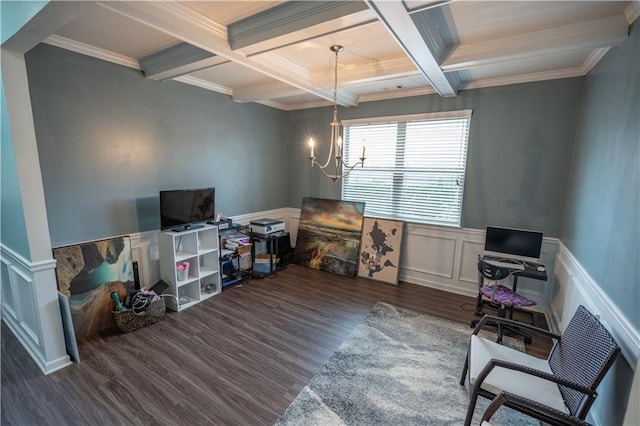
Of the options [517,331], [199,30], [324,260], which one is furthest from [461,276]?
[199,30]

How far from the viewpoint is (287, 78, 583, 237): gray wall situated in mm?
3000

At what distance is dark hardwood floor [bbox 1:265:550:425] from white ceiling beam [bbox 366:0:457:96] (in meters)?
2.56

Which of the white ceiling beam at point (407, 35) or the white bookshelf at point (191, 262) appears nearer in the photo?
the white ceiling beam at point (407, 35)

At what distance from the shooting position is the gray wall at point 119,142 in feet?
8.06

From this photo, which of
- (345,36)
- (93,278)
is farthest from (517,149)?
(93,278)

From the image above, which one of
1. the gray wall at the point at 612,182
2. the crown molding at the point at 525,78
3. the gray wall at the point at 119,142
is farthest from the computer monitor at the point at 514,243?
the gray wall at the point at 119,142

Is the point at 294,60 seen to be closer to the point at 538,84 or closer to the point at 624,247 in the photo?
the point at 538,84

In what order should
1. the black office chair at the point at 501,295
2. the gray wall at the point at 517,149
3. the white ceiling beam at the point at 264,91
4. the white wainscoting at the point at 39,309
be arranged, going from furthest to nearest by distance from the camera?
the white ceiling beam at the point at 264,91 < the gray wall at the point at 517,149 < the black office chair at the point at 501,295 < the white wainscoting at the point at 39,309

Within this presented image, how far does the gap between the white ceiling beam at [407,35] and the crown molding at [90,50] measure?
263cm

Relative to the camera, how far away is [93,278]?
107 inches

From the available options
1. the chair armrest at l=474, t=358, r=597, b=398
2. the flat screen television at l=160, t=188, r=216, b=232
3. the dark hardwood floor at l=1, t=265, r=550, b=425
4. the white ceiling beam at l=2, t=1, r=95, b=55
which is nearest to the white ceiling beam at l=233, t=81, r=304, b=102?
the flat screen television at l=160, t=188, r=216, b=232

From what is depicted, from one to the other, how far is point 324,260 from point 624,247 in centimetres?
339

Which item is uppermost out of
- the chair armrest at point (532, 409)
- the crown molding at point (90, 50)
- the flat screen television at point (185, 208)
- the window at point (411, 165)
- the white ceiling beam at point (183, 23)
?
the crown molding at point (90, 50)

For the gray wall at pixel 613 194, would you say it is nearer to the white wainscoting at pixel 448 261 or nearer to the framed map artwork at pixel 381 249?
the white wainscoting at pixel 448 261
